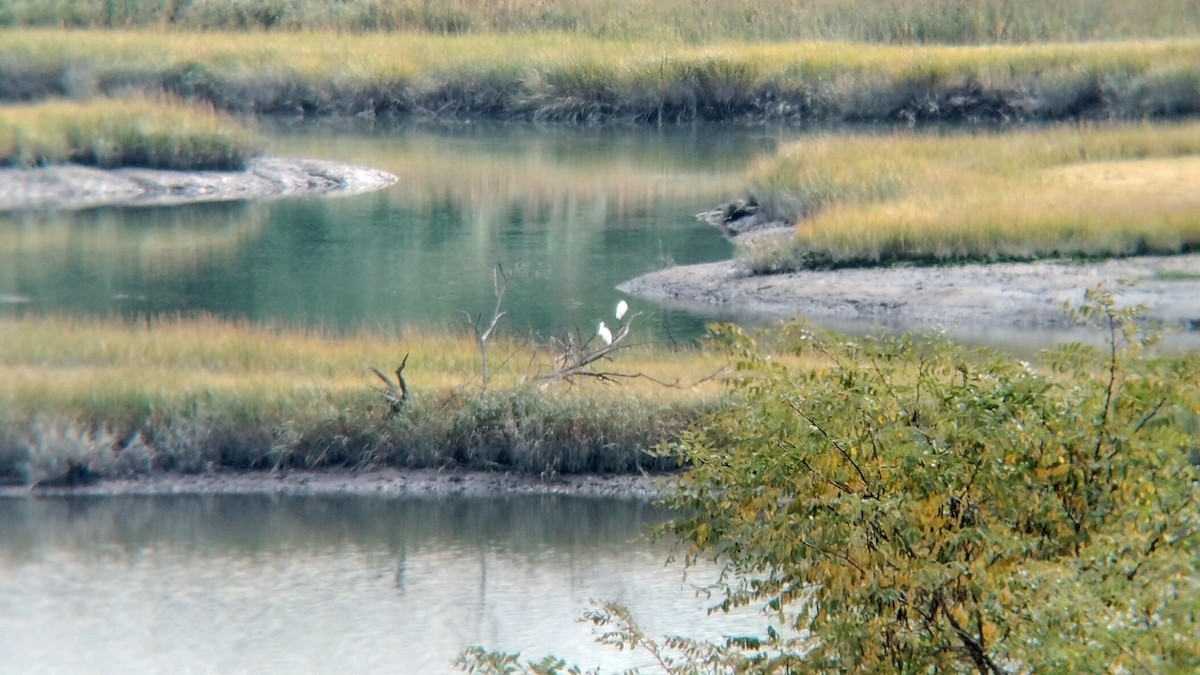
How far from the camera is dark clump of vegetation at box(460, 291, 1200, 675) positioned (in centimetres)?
523

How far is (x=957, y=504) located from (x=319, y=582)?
15.2 ft

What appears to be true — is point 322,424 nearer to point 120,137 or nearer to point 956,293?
point 956,293

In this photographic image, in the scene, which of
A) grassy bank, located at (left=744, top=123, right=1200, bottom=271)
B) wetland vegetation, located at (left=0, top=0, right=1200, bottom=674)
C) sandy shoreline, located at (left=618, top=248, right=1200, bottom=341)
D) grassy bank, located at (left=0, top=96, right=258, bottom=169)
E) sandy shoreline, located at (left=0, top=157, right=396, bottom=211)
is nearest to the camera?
wetland vegetation, located at (left=0, top=0, right=1200, bottom=674)

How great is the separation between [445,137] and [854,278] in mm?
15889

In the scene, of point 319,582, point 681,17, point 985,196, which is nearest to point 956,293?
point 985,196

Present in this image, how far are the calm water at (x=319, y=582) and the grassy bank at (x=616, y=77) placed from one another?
23335mm

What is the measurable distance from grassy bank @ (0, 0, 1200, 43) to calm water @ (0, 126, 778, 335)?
29.0 feet

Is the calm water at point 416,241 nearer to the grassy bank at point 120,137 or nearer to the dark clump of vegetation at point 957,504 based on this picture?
the grassy bank at point 120,137

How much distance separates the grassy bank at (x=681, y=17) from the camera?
1532 inches

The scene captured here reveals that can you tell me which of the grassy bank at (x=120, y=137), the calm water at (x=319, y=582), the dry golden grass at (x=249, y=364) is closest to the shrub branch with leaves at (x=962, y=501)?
the calm water at (x=319, y=582)

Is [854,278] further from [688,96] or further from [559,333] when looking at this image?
[688,96]

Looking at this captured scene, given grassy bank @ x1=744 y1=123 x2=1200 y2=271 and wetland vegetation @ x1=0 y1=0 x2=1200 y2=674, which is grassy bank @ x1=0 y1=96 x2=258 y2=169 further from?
grassy bank @ x1=744 y1=123 x2=1200 y2=271

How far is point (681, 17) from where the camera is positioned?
39.9 metres

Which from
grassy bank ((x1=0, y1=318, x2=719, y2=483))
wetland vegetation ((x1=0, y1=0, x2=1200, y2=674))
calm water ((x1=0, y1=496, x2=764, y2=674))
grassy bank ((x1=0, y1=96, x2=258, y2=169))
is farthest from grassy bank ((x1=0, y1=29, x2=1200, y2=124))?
calm water ((x1=0, y1=496, x2=764, y2=674))
